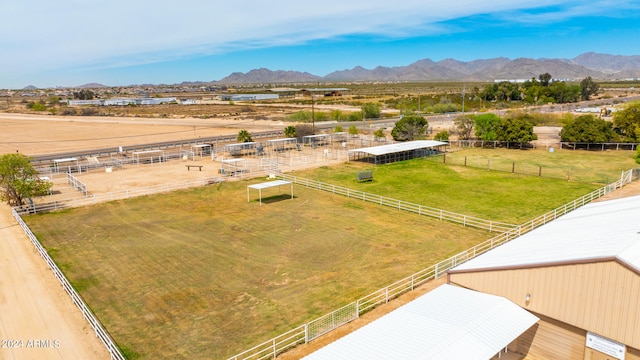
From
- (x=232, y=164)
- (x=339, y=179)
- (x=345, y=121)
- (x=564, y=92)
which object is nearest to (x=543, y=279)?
(x=339, y=179)

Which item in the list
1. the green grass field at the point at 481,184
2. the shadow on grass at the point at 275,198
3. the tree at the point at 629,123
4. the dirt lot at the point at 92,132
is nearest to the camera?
the green grass field at the point at 481,184

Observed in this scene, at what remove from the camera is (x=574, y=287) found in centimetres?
1316

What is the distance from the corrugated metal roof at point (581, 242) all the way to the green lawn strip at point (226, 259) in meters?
5.33

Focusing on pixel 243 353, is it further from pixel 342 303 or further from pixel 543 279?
pixel 543 279

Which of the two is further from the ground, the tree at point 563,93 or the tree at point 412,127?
the tree at point 563,93

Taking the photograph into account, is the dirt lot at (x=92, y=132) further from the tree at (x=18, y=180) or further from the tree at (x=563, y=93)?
the tree at (x=563, y=93)

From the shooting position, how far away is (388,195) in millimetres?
35500

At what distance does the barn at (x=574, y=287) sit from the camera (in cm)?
1223

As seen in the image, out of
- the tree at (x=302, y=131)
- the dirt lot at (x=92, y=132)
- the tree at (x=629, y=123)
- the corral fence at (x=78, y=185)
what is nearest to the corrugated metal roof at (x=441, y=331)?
the corral fence at (x=78, y=185)

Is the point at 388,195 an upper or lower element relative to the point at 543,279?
lower

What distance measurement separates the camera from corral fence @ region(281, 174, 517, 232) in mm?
27281

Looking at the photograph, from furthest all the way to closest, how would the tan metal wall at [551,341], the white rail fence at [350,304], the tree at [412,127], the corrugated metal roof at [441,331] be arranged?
1. the tree at [412,127]
2. the white rail fence at [350,304]
3. the tan metal wall at [551,341]
4. the corrugated metal roof at [441,331]

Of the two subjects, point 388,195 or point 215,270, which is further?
point 388,195

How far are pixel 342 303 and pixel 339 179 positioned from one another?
24.3 metres
